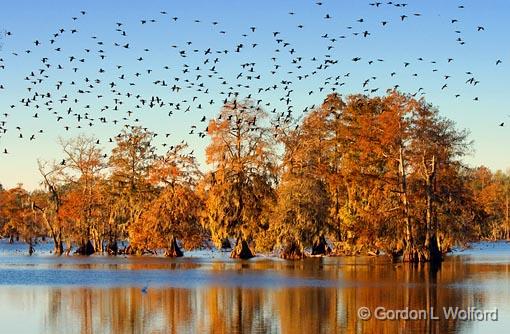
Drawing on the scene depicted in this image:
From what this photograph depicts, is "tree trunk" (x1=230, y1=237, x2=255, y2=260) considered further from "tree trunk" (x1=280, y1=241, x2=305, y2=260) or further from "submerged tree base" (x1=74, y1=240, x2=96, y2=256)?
"submerged tree base" (x1=74, y1=240, x2=96, y2=256)

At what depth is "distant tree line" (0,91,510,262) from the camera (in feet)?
170

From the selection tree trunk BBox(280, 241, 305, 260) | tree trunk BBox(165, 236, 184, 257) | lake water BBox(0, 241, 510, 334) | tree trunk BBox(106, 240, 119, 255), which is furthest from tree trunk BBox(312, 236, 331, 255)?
tree trunk BBox(106, 240, 119, 255)

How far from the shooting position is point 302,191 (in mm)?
54156

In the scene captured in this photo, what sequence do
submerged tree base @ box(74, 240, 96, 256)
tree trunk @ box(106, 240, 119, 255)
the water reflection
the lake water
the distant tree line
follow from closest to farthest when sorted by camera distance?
1. the water reflection
2. the lake water
3. the distant tree line
4. tree trunk @ box(106, 240, 119, 255)
5. submerged tree base @ box(74, 240, 96, 256)

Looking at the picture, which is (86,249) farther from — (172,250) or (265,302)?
(265,302)

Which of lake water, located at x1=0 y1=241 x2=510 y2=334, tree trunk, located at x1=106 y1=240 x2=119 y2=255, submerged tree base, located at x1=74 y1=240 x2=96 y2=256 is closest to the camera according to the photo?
lake water, located at x1=0 y1=241 x2=510 y2=334

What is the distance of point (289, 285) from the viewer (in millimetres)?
33812

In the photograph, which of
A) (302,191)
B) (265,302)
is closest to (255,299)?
(265,302)

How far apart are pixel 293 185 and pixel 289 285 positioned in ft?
68.5

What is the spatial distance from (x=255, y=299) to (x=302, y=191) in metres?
25.9

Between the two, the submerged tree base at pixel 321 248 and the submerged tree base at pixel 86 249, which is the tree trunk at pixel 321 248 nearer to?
the submerged tree base at pixel 321 248

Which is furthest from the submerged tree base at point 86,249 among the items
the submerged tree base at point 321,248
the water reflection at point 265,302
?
the water reflection at point 265,302

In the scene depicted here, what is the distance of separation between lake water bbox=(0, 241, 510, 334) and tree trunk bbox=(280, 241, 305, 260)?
9450 millimetres

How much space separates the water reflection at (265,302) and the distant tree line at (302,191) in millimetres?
9965
